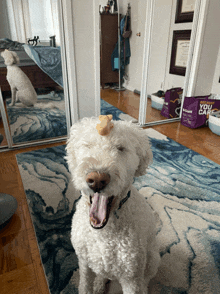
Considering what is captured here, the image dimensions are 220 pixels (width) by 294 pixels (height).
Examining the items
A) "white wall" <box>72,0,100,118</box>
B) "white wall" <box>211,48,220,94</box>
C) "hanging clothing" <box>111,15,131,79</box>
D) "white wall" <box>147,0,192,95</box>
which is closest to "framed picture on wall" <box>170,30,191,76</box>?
"white wall" <box>147,0,192,95</box>

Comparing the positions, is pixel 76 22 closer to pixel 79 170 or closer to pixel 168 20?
pixel 168 20

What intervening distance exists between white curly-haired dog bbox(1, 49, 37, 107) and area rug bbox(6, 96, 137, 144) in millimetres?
67

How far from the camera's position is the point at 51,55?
8.27 feet

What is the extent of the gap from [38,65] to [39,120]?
2.22 feet

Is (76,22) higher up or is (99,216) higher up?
(76,22)

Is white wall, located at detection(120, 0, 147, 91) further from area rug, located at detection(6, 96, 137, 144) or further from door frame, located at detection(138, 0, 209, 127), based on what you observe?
area rug, located at detection(6, 96, 137, 144)

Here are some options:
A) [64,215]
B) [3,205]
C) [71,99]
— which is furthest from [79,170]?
[71,99]

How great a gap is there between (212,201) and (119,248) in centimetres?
127

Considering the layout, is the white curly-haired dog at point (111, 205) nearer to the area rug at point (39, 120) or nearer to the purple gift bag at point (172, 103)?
the area rug at point (39, 120)

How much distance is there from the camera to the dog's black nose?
2.30 ft

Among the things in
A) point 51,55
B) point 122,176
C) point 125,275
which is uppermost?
point 51,55

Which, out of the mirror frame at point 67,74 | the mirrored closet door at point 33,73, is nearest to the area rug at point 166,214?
the mirror frame at point 67,74

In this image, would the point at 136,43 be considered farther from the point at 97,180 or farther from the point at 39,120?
the point at 97,180

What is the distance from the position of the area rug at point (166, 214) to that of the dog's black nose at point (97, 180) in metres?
0.78
